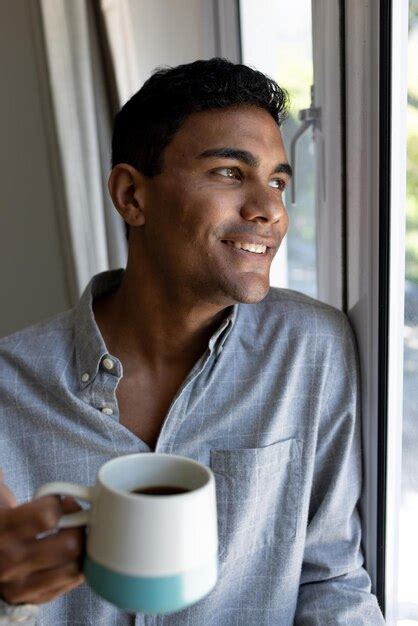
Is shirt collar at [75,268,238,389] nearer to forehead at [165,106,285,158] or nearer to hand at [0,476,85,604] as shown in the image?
forehead at [165,106,285,158]

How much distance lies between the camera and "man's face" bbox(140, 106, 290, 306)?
1121 mm

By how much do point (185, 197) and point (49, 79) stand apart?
0.68 metres

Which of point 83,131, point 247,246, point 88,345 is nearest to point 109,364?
point 88,345

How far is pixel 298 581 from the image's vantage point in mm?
1193

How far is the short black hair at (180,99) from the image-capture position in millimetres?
1167

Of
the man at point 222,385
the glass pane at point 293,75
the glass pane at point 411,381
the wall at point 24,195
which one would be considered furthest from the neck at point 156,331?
the wall at point 24,195

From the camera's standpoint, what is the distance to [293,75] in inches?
60.7

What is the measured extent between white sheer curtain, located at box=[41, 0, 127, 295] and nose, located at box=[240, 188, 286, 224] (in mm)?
624

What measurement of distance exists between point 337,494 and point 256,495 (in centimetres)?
14

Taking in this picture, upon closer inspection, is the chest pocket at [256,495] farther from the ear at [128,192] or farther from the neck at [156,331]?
the ear at [128,192]

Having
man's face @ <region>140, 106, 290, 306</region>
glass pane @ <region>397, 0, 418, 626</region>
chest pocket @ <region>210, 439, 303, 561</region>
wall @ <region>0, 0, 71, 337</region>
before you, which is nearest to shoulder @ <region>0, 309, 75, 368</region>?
man's face @ <region>140, 106, 290, 306</region>

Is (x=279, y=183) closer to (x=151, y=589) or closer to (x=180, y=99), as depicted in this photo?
(x=180, y=99)

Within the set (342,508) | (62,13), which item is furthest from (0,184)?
(342,508)

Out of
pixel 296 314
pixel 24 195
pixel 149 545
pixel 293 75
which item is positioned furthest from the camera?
pixel 24 195
